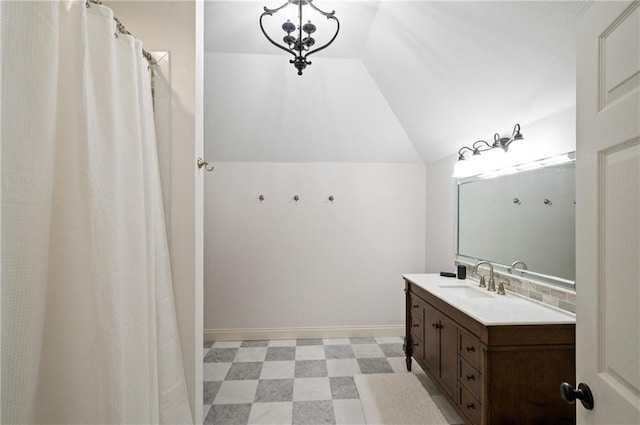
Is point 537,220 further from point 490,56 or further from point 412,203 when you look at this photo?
point 412,203

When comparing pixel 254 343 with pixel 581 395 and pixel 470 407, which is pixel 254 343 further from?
pixel 581 395

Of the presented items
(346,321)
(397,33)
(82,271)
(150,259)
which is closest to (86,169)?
(82,271)

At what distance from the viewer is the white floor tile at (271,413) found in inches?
69.5

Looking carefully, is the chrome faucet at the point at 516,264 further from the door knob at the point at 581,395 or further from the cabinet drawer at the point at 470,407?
the door knob at the point at 581,395

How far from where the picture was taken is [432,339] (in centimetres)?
190

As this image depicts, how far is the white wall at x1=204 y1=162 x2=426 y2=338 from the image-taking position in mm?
2994

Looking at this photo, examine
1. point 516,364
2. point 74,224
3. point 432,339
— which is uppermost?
point 74,224

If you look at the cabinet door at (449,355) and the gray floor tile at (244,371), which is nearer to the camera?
the cabinet door at (449,355)

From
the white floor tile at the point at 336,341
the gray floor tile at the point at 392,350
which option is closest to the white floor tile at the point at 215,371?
the white floor tile at the point at 336,341

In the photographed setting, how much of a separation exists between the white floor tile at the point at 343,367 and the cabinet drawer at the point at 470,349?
113 centimetres

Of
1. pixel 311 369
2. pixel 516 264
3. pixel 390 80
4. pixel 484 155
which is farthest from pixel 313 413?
pixel 390 80

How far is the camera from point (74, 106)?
0.85m

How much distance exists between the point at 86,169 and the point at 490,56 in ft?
6.42

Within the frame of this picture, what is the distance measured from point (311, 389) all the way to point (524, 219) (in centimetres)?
197
